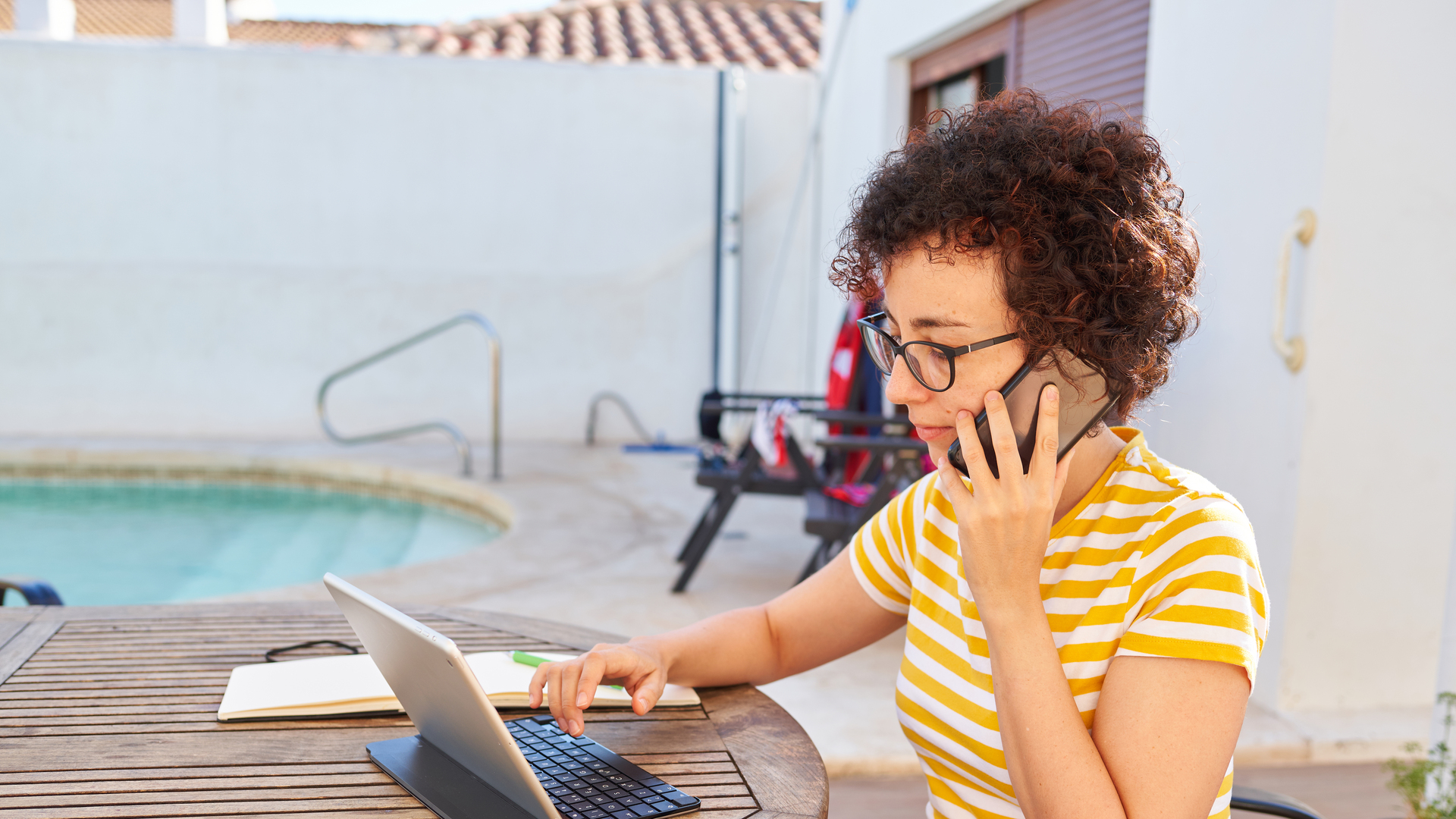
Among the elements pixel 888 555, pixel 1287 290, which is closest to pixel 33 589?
pixel 888 555

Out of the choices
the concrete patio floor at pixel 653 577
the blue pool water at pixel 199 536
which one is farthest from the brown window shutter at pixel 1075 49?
the blue pool water at pixel 199 536

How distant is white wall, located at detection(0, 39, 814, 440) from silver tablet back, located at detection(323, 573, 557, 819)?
6.52m

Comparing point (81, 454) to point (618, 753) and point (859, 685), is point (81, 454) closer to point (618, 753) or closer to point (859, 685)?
point (859, 685)

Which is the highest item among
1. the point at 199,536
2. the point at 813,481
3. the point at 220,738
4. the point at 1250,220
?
the point at 1250,220

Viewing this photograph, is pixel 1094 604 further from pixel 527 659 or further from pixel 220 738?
pixel 220 738

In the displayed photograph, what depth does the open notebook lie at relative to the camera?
107 cm

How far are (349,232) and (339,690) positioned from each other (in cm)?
661

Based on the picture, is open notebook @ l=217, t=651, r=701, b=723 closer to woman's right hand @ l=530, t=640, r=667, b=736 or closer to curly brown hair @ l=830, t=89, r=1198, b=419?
woman's right hand @ l=530, t=640, r=667, b=736

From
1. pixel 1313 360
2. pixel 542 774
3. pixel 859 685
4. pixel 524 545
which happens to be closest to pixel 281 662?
pixel 542 774

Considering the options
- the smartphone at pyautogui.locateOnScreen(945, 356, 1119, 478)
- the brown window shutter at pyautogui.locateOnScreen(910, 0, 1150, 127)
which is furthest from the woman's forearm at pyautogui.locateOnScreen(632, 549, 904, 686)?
the brown window shutter at pyautogui.locateOnScreen(910, 0, 1150, 127)

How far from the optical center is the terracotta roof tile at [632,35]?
26.6 feet

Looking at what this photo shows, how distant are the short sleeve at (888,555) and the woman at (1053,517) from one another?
0.09m

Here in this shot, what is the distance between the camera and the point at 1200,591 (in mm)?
895

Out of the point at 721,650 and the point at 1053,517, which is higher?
the point at 1053,517
